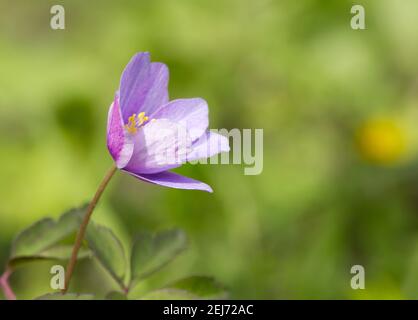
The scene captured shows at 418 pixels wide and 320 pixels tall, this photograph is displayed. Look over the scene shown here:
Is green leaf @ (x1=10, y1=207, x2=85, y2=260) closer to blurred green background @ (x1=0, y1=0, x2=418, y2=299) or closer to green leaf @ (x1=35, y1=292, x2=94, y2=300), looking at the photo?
green leaf @ (x1=35, y1=292, x2=94, y2=300)

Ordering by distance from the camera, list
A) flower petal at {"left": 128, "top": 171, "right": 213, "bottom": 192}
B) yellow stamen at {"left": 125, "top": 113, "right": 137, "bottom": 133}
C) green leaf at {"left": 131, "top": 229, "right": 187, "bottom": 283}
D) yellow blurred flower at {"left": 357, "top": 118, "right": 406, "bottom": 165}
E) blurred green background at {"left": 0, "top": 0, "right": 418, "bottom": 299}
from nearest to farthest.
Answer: flower petal at {"left": 128, "top": 171, "right": 213, "bottom": 192}
yellow stamen at {"left": 125, "top": 113, "right": 137, "bottom": 133}
green leaf at {"left": 131, "top": 229, "right": 187, "bottom": 283}
blurred green background at {"left": 0, "top": 0, "right": 418, "bottom": 299}
yellow blurred flower at {"left": 357, "top": 118, "right": 406, "bottom": 165}

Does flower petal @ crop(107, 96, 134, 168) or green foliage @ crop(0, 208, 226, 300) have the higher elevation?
flower petal @ crop(107, 96, 134, 168)

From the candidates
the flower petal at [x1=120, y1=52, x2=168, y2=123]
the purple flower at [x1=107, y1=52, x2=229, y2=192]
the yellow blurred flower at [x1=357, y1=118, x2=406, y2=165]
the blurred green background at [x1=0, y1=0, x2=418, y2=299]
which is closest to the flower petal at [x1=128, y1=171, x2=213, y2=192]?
the purple flower at [x1=107, y1=52, x2=229, y2=192]

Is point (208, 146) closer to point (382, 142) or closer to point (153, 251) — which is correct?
point (153, 251)

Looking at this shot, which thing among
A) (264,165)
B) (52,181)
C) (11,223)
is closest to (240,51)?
(264,165)

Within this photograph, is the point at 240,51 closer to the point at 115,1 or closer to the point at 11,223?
the point at 115,1

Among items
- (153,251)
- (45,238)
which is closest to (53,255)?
(45,238)
